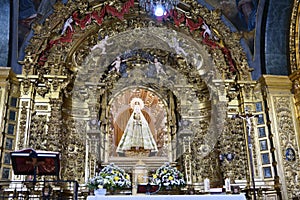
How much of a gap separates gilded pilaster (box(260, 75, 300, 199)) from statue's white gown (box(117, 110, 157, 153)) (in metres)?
3.22

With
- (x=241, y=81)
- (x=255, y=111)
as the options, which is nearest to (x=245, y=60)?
(x=241, y=81)

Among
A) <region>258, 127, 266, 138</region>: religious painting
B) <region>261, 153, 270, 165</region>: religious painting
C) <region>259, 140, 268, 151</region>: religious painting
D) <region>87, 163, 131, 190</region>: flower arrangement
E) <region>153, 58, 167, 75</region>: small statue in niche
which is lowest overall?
<region>87, 163, 131, 190</region>: flower arrangement

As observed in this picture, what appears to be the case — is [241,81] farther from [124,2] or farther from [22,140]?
[22,140]

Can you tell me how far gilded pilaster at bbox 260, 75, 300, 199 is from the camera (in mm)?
8000

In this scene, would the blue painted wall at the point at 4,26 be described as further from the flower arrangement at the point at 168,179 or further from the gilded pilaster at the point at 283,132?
the gilded pilaster at the point at 283,132

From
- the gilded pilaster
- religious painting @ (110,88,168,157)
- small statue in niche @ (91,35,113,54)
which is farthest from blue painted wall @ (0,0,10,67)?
the gilded pilaster

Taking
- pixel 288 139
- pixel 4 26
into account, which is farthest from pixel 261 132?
pixel 4 26

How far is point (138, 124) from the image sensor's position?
31.1 ft

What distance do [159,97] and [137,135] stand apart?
137 centimetres

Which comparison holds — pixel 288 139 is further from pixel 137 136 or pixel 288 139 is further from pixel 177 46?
pixel 177 46

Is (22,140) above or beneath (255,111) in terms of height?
beneath

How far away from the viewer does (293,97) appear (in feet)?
29.2

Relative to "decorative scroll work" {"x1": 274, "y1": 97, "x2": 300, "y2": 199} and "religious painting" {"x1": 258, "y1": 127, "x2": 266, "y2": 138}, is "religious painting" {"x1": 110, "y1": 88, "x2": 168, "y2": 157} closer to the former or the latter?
"religious painting" {"x1": 258, "y1": 127, "x2": 266, "y2": 138}

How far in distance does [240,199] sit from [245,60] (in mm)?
5168
